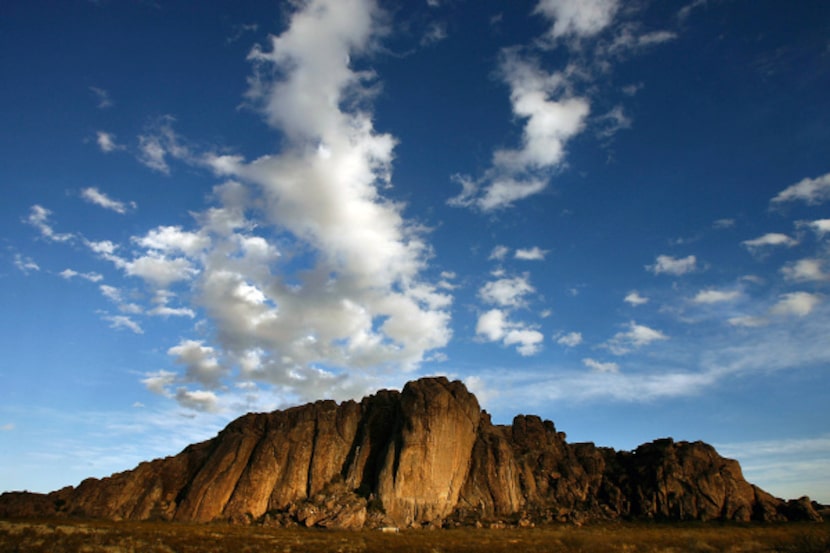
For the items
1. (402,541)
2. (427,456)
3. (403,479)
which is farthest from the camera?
(427,456)

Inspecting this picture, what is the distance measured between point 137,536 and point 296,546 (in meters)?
17.5

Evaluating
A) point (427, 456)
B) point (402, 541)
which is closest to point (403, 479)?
point (427, 456)

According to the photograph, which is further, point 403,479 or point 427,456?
point 427,456

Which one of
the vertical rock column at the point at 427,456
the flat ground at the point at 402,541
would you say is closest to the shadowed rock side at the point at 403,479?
the vertical rock column at the point at 427,456

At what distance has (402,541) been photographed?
5888cm

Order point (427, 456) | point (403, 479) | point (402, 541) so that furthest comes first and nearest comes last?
1. point (427, 456)
2. point (403, 479)
3. point (402, 541)

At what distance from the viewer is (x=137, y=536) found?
174 feet

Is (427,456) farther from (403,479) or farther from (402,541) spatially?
(402,541)

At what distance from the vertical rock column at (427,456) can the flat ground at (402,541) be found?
12.8 meters

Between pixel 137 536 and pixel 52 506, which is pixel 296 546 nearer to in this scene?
pixel 137 536

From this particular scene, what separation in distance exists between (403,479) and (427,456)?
604 cm

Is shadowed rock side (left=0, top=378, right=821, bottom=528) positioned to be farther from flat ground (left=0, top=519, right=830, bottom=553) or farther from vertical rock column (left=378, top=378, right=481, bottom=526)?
flat ground (left=0, top=519, right=830, bottom=553)

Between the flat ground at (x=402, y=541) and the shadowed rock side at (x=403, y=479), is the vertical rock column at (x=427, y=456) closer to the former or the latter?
the shadowed rock side at (x=403, y=479)

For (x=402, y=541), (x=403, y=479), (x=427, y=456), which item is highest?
(x=427, y=456)
